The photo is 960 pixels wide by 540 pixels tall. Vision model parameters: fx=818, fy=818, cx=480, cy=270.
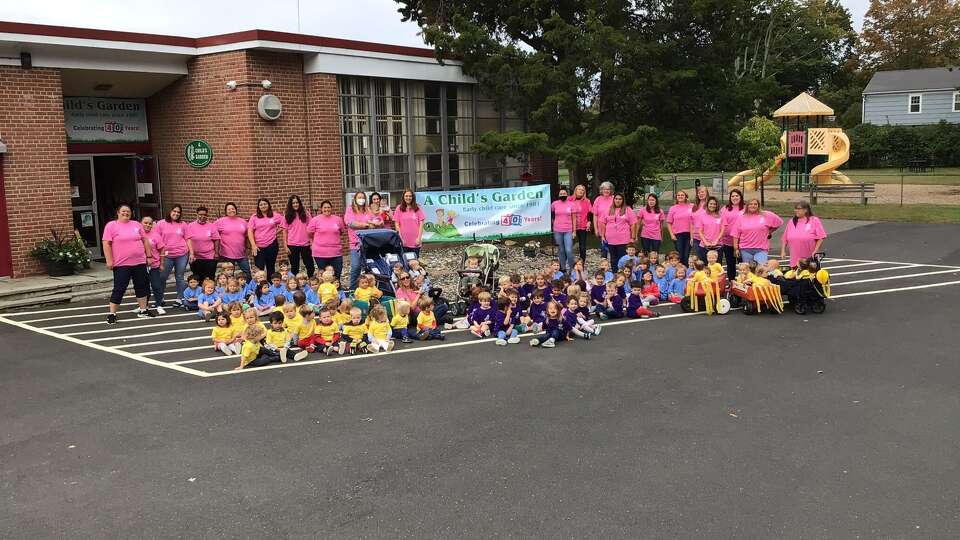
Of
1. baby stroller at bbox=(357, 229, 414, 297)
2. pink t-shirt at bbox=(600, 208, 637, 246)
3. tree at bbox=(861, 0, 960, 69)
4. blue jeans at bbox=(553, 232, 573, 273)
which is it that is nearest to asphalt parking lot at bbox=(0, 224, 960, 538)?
baby stroller at bbox=(357, 229, 414, 297)

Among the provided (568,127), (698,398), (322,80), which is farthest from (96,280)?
(698,398)

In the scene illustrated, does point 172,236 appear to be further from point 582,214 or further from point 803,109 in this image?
point 803,109

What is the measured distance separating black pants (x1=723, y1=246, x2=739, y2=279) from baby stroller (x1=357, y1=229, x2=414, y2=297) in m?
5.08

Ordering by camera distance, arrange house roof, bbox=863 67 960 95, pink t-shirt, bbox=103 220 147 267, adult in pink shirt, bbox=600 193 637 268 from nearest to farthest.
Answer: pink t-shirt, bbox=103 220 147 267 → adult in pink shirt, bbox=600 193 637 268 → house roof, bbox=863 67 960 95

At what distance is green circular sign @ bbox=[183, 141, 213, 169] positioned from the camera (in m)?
16.3

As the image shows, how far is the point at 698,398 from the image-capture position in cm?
768

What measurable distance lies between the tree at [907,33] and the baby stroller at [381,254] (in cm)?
5965

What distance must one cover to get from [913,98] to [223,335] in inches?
2223

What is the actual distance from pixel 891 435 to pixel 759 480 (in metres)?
1.63

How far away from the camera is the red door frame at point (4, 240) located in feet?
45.8

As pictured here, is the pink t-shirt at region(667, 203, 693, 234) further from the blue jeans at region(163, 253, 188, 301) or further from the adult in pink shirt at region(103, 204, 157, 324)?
the adult in pink shirt at region(103, 204, 157, 324)

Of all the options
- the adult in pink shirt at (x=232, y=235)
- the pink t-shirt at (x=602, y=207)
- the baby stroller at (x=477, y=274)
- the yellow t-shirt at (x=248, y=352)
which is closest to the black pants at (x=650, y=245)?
the pink t-shirt at (x=602, y=207)

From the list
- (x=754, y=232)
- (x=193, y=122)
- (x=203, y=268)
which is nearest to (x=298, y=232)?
(x=203, y=268)

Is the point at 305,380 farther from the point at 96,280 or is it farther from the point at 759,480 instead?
the point at 96,280
